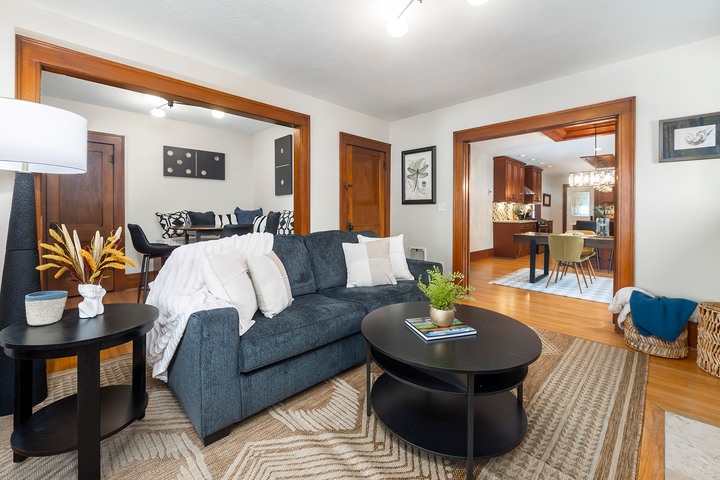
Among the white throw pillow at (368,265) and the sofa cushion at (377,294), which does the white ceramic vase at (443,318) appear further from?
the white throw pillow at (368,265)

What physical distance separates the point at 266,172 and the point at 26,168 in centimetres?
413

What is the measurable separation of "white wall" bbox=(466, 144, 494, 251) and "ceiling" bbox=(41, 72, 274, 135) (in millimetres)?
4602

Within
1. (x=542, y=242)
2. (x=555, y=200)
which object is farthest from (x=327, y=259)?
(x=555, y=200)

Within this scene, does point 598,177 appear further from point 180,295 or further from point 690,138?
point 180,295

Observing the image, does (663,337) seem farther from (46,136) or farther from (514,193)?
(514,193)

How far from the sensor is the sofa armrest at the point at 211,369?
1542 mm

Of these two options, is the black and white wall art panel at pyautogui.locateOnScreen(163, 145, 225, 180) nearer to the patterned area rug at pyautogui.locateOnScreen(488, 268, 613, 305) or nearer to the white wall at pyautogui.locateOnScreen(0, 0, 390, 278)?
the white wall at pyautogui.locateOnScreen(0, 0, 390, 278)

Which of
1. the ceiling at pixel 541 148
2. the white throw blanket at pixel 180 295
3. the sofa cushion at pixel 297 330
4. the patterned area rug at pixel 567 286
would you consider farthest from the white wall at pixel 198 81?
the patterned area rug at pixel 567 286

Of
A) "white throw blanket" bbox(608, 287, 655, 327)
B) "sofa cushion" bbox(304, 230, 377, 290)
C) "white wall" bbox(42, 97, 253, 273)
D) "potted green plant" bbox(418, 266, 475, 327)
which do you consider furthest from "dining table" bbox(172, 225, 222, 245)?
"white throw blanket" bbox(608, 287, 655, 327)

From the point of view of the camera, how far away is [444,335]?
163cm

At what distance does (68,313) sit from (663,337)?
3.93m

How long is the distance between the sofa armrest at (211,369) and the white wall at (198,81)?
164 cm

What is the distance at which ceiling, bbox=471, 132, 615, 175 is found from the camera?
613 centimetres

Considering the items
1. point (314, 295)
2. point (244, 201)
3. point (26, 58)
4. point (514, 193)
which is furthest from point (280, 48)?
point (514, 193)
